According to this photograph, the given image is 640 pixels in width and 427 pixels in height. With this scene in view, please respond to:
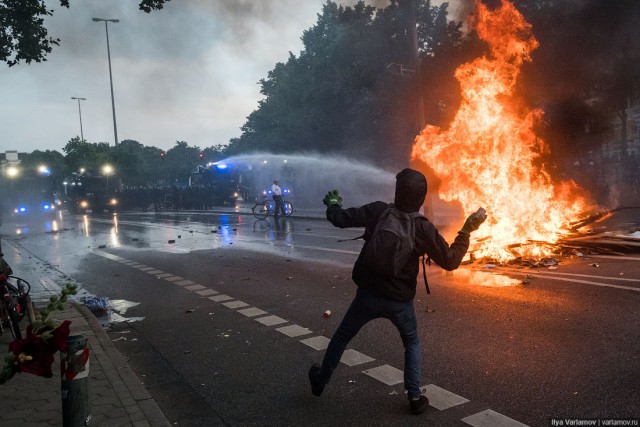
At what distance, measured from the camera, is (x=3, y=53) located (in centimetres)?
926

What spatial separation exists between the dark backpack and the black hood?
0.20 feet

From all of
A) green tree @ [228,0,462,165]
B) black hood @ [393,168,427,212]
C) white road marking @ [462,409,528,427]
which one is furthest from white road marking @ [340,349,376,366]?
green tree @ [228,0,462,165]

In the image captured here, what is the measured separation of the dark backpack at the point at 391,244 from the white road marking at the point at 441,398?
1.15 metres

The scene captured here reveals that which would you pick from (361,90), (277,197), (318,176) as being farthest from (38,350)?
(318,176)

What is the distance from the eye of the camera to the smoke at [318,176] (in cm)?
3303

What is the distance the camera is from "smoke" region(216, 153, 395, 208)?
33.0 metres

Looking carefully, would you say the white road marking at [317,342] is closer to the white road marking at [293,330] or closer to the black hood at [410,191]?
the white road marking at [293,330]

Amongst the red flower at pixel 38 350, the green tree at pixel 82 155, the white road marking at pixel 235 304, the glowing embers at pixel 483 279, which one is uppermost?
the green tree at pixel 82 155

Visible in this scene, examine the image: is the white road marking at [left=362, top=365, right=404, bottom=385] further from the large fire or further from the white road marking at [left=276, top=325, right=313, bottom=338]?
the large fire

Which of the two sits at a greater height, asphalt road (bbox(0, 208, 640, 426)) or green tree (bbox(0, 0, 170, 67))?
green tree (bbox(0, 0, 170, 67))

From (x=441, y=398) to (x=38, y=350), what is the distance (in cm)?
291

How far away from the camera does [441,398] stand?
12.9ft

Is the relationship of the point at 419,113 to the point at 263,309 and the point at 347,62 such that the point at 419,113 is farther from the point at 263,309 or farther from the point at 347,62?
the point at 347,62

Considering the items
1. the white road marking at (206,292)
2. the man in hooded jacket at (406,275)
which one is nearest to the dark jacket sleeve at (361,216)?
the man in hooded jacket at (406,275)
